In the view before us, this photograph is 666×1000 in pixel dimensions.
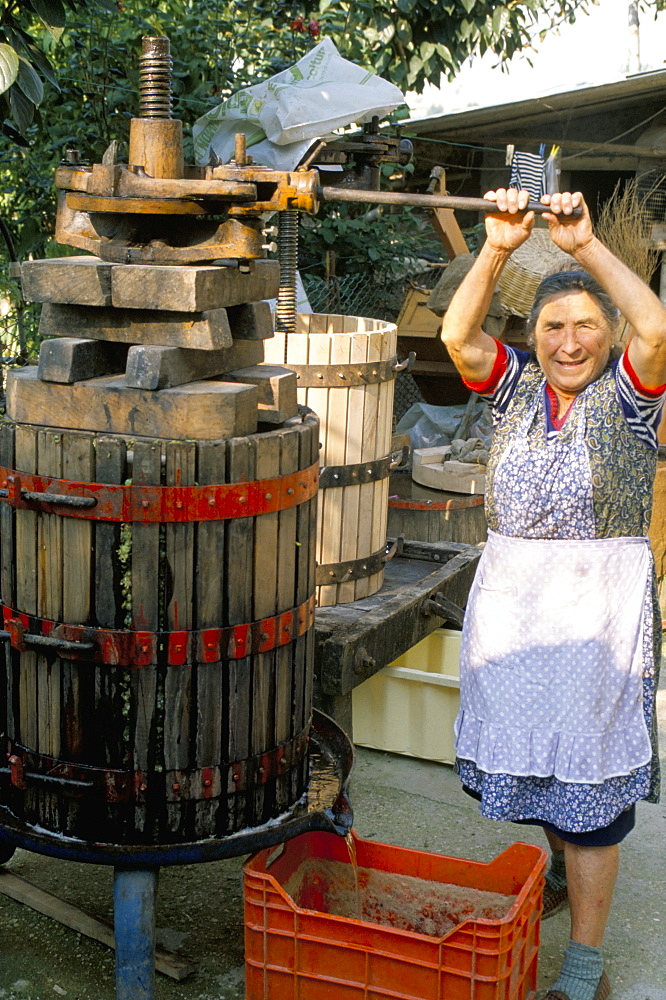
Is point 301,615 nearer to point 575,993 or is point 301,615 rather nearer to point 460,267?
point 575,993

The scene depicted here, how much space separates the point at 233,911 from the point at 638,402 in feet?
6.29

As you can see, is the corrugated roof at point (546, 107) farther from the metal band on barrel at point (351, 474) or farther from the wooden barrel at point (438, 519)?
the metal band on barrel at point (351, 474)

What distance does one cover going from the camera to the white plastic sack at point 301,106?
5621 millimetres

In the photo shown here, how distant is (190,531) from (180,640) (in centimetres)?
27

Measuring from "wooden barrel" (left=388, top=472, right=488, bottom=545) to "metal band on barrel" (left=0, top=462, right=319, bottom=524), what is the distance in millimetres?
2916

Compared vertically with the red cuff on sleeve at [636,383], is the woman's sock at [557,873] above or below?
below

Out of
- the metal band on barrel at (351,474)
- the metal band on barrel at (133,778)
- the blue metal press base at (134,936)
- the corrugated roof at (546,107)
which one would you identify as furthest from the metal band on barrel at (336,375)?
the corrugated roof at (546,107)

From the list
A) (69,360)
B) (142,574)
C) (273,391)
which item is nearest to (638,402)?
(273,391)

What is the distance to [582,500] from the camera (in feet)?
9.02

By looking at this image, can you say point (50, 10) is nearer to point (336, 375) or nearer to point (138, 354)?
point (336, 375)

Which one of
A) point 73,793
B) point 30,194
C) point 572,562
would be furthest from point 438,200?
point 30,194

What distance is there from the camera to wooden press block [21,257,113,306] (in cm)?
269

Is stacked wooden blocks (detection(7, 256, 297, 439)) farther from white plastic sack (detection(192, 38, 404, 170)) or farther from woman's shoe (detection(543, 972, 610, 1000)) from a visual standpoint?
white plastic sack (detection(192, 38, 404, 170))

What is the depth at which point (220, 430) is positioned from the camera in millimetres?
2631
